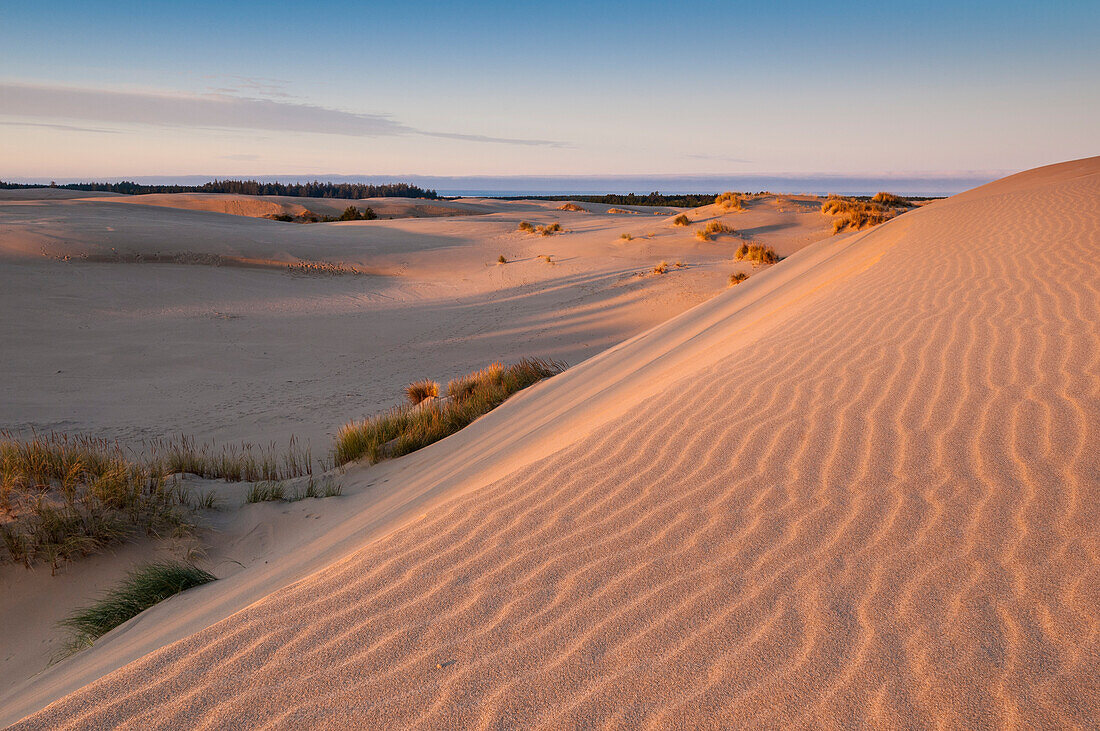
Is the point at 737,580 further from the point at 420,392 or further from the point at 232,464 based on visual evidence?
the point at 420,392

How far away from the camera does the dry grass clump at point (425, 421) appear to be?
6.01 metres

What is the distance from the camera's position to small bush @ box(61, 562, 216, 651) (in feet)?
10.9

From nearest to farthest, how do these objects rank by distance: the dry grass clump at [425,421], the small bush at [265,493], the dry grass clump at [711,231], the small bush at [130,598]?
the small bush at [130,598] < the small bush at [265,493] < the dry grass clump at [425,421] < the dry grass clump at [711,231]

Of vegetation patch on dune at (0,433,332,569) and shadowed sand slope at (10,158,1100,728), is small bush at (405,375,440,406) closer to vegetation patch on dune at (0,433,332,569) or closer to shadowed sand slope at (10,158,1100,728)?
vegetation patch on dune at (0,433,332,569)

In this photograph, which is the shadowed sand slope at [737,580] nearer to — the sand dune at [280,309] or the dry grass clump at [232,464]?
the dry grass clump at [232,464]

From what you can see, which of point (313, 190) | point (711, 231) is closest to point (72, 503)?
point (711, 231)

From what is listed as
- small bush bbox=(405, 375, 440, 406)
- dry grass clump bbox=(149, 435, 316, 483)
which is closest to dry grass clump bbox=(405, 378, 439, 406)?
small bush bbox=(405, 375, 440, 406)

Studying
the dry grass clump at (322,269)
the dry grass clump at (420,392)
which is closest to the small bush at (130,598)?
the dry grass clump at (420,392)

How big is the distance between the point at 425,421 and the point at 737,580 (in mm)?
4425

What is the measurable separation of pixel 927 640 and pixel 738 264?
627 inches

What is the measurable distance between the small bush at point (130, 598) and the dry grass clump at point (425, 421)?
2197 millimetres

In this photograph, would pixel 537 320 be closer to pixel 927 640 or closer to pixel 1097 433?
pixel 1097 433

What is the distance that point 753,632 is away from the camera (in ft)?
6.77

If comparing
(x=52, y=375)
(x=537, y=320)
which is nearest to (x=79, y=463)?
(x=52, y=375)
